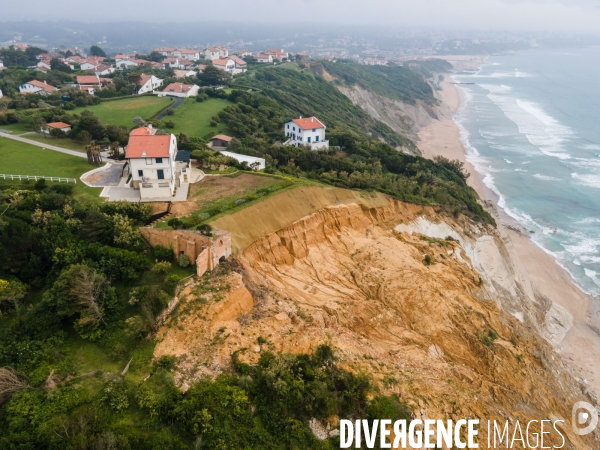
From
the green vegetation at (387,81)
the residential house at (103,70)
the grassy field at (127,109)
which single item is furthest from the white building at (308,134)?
the green vegetation at (387,81)

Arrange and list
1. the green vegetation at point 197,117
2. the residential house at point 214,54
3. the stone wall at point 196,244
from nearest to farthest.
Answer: the stone wall at point 196,244, the green vegetation at point 197,117, the residential house at point 214,54

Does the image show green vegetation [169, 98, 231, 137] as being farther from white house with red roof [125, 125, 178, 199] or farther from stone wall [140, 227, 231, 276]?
stone wall [140, 227, 231, 276]

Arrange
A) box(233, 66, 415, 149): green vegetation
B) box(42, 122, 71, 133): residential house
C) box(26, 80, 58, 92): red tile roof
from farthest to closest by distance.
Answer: box(233, 66, 415, 149): green vegetation < box(26, 80, 58, 92): red tile roof < box(42, 122, 71, 133): residential house

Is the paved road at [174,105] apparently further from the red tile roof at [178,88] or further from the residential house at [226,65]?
the residential house at [226,65]

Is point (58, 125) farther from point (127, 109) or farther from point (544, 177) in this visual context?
point (544, 177)

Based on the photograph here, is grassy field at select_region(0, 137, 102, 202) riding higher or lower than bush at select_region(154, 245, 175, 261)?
higher

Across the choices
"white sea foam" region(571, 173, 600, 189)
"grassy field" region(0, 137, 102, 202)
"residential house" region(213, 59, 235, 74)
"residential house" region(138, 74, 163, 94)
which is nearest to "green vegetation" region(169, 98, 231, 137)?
"residential house" region(138, 74, 163, 94)

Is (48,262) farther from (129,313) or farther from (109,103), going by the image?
(109,103)

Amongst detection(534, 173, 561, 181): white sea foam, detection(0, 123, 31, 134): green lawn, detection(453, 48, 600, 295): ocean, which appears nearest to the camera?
detection(0, 123, 31, 134): green lawn
